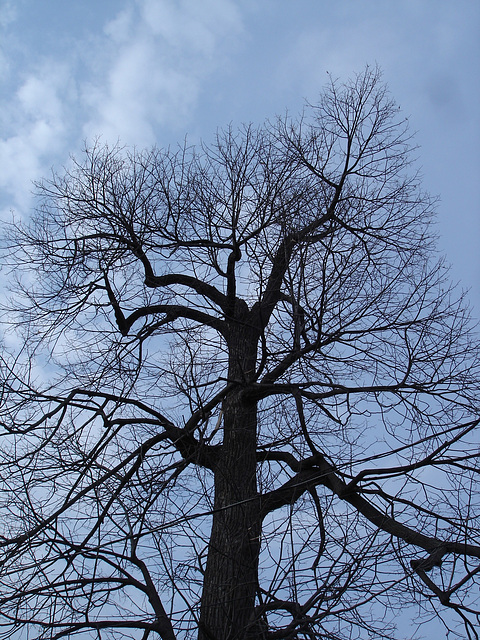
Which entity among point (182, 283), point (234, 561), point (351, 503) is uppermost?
point (182, 283)

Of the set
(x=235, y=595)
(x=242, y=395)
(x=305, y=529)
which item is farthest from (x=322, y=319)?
(x=235, y=595)

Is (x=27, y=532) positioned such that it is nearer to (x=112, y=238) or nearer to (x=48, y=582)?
(x=48, y=582)

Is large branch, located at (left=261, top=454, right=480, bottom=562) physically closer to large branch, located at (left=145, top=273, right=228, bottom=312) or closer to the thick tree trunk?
the thick tree trunk

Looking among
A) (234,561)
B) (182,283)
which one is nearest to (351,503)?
(234,561)

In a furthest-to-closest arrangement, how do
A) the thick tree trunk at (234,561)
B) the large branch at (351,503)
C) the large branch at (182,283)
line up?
the large branch at (182,283)
the large branch at (351,503)
the thick tree trunk at (234,561)

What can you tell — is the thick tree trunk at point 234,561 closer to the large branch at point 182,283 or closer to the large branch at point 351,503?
the large branch at point 351,503

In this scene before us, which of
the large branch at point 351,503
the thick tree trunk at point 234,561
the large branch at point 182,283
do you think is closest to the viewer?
the thick tree trunk at point 234,561

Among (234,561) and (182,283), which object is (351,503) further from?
(182,283)

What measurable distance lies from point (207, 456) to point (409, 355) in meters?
1.39

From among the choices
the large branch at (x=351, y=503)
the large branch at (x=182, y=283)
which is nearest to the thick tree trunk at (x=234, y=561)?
the large branch at (x=351, y=503)

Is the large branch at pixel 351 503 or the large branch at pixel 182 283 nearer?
the large branch at pixel 351 503

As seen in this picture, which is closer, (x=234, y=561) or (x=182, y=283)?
(x=234, y=561)

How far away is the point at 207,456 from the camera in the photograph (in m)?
3.35

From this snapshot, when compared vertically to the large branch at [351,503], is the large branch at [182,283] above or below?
above
